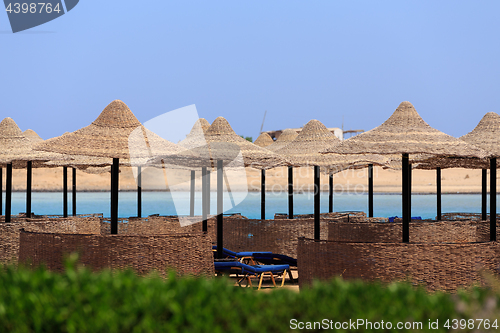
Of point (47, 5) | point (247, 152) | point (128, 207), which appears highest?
point (47, 5)

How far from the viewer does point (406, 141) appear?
7094mm

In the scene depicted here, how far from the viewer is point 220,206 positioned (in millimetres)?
8984

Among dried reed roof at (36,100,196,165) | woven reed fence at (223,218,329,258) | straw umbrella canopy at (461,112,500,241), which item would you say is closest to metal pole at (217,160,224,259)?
dried reed roof at (36,100,196,165)

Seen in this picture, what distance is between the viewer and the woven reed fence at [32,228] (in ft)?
29.3

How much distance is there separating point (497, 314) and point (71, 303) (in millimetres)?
2065

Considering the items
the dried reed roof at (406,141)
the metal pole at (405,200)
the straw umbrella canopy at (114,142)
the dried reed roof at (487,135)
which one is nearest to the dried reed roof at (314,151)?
the dried reed roof at (487,135)

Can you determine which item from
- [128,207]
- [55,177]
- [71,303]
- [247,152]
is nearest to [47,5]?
[247,152]

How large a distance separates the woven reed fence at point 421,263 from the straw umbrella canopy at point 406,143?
716 millimetres

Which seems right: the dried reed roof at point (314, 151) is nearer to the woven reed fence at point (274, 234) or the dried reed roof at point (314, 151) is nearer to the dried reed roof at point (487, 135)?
the woven reed fence at point (274, 234)

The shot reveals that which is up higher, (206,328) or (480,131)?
(480,131)

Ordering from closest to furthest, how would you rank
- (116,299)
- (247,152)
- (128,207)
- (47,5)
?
(116,299), (47,5), (247,152), (128,207)

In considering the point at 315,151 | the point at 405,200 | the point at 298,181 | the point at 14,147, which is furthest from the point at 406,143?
the point at 298,181

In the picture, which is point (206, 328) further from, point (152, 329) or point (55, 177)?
point (55, 177)

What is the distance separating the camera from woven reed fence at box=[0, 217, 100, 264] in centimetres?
895
